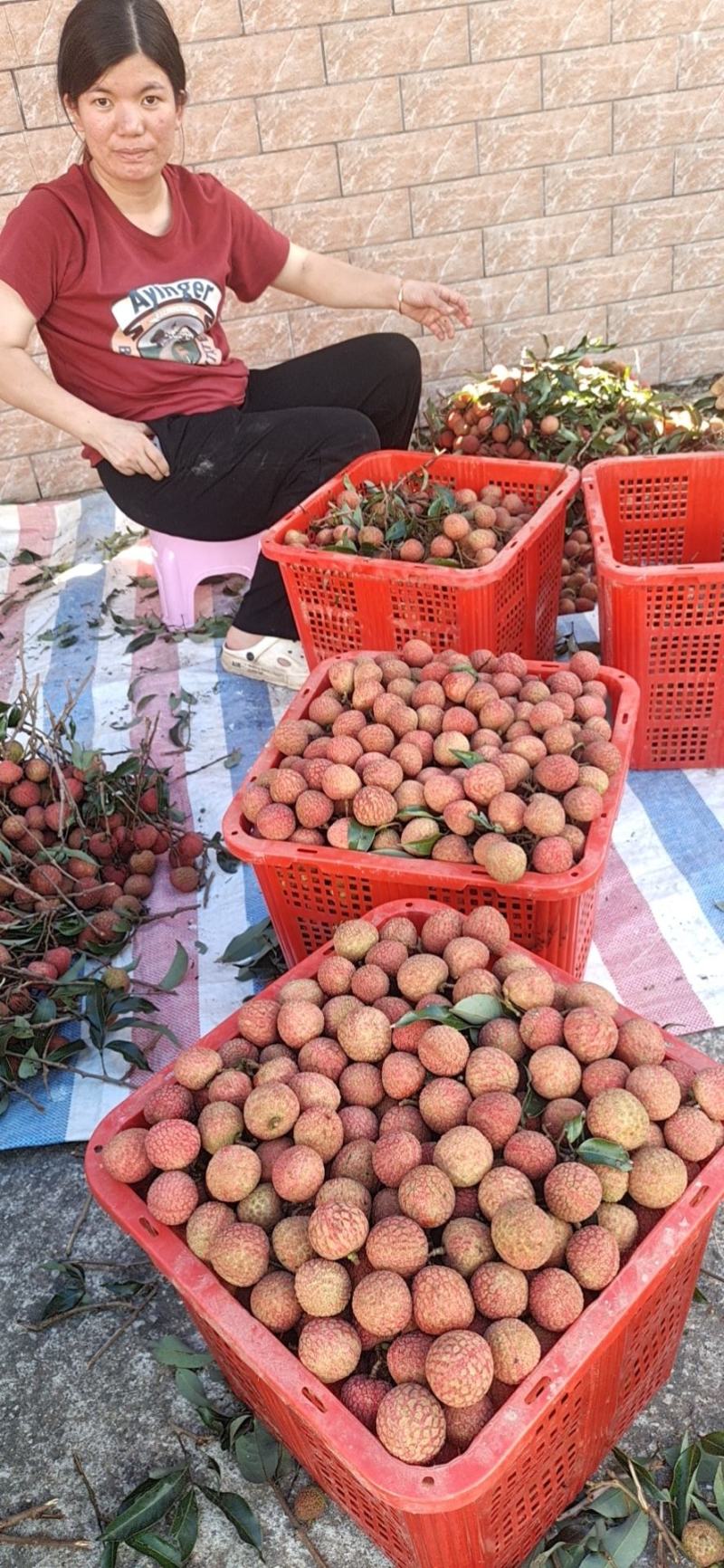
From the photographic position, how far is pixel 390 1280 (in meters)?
1.03

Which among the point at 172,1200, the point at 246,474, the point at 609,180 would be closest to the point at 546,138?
the point at 609,180

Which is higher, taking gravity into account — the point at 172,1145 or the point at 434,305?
the point at 434,305

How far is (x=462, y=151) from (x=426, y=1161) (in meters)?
3.53

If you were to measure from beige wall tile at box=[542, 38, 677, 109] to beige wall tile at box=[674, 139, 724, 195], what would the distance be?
0.72 feet

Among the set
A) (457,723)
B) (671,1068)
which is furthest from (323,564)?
(671,1068)

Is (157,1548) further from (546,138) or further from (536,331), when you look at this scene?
(546,138)

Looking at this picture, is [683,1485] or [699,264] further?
[699,264]

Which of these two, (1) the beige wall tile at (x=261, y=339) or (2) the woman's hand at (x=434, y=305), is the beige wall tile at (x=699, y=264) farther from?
(2) the woman's hand at (x=434, y=305)

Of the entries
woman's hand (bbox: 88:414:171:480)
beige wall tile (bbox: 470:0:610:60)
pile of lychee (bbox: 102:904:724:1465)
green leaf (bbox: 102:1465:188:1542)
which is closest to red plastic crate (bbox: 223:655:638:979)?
pile of lychee (bbox: 102:904:724:1465)

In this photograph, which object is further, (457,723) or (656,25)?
(656,25)

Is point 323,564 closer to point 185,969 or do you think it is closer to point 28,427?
point 185,969

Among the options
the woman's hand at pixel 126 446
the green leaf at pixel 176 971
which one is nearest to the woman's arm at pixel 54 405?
the woman's hand at pixel 126 446

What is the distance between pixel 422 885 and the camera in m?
1.58

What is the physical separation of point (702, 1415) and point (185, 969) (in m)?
1.05
